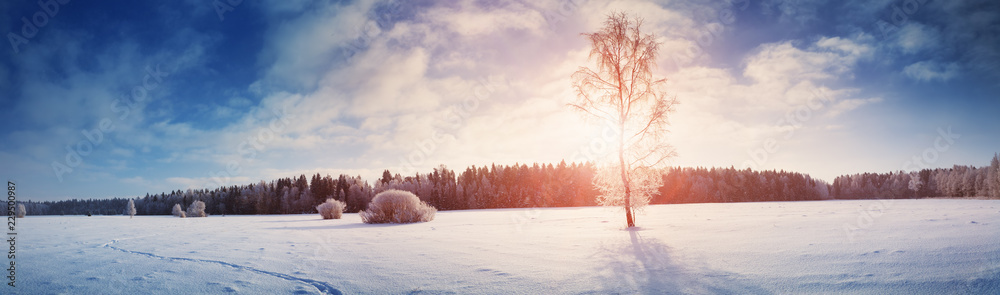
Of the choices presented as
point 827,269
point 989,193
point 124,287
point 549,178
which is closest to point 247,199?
point 549,178

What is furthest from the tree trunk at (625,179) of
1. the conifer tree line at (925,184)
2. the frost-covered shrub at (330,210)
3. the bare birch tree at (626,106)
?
the conifer tree line at (925,184)

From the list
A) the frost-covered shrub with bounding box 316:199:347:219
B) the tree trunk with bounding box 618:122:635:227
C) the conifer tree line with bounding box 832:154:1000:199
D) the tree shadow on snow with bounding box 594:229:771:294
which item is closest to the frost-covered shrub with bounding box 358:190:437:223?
the frost-covered shrub with bounding box 316:199:347:219

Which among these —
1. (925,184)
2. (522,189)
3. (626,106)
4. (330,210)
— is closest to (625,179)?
(626,106)

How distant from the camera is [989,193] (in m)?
68.8

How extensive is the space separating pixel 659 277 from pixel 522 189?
8488 cm

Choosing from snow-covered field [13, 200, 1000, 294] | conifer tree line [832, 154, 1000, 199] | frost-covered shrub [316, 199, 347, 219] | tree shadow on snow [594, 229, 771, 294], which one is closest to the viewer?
tree shadow on snow [594, 229, 771, 294]

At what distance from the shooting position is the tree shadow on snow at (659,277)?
4.59 meters

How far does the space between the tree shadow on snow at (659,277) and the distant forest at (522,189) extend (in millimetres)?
77762

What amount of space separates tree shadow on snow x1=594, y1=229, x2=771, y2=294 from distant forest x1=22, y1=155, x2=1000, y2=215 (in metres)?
77.8

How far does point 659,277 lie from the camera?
5312mm

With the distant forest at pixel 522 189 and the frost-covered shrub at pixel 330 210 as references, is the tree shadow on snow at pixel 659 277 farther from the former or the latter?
the distant forest at pixel 522 189

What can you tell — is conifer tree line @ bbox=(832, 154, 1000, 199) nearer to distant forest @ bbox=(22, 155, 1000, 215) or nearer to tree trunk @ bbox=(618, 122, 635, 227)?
distant forest @ bbox=(22, 155, 1000, 215)

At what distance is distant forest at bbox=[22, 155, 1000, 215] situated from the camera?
270 ft

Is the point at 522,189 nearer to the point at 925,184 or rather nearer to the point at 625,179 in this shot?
the point at 625,179
